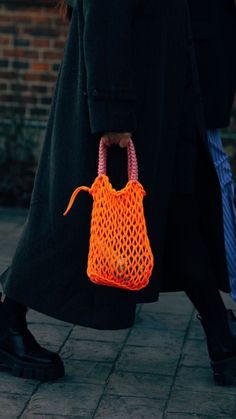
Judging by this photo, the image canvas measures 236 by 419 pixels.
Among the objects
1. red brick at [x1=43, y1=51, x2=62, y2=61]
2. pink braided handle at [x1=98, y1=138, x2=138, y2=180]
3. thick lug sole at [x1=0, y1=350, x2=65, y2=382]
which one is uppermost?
red brick at [x1=43, y1=51, x2=62, y2=61]

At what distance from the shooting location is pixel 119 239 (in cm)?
376

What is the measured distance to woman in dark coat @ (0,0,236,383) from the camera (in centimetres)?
378

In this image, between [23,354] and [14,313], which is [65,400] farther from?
[14,313]

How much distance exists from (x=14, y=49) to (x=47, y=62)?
0.23m

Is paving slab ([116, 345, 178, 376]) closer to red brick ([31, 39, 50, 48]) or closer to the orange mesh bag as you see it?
the orange mesh bag

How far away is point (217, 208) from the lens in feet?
14.1

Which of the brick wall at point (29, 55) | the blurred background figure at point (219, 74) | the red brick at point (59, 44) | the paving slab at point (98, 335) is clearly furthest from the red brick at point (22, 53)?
the blurred background figure at point (219, 74)

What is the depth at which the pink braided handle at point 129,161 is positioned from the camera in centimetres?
386

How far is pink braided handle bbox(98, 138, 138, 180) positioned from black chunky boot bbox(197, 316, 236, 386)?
0.75m

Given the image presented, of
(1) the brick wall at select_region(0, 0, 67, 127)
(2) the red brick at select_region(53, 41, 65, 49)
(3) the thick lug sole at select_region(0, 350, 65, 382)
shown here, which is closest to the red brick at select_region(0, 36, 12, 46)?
(1) the brick wall at select_region(0, 0, 67, 127)

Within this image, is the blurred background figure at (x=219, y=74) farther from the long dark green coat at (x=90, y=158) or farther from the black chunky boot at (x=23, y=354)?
the black chunky boot at (x=23, y=354)

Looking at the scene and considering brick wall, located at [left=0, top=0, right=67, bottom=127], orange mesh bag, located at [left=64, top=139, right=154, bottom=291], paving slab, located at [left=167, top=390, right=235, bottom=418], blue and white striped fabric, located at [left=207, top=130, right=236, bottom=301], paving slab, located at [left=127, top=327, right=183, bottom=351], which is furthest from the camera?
brick wall, located at [left=0, top=0, right=67, bottom=127]

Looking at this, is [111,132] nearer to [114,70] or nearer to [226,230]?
[114,70]

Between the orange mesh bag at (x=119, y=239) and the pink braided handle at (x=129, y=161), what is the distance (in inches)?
1.5
